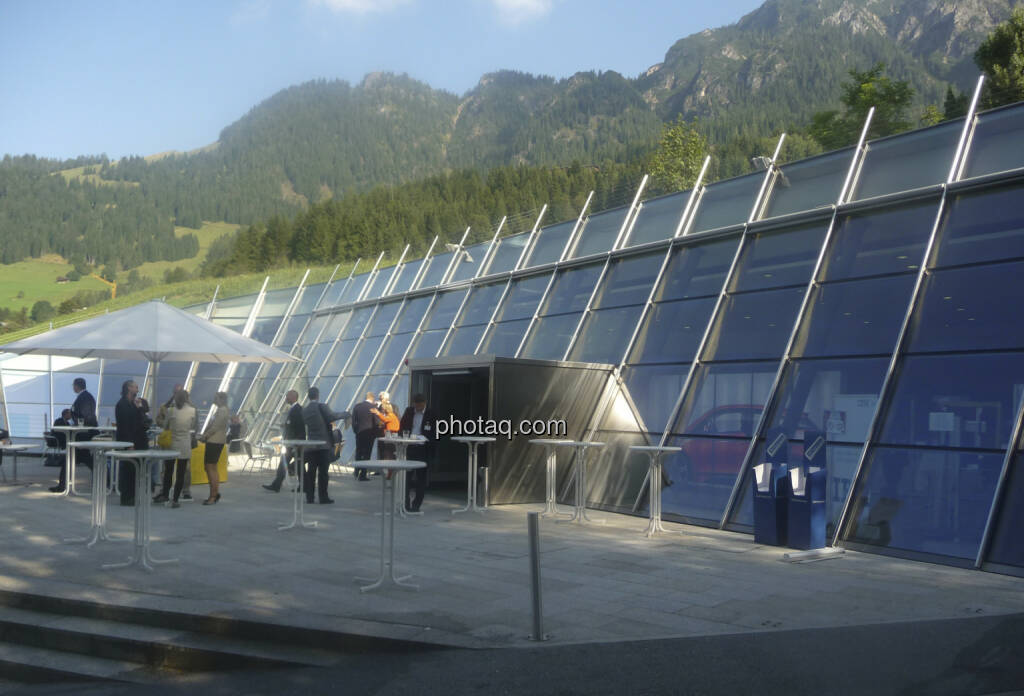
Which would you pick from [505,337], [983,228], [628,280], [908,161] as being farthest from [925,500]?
[505,337]

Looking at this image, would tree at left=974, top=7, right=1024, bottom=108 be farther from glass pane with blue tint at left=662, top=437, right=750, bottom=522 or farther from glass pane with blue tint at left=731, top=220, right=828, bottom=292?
glass pane with blue tint at left=662, top=437, right=750, bottom=522

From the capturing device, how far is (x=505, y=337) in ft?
53.9

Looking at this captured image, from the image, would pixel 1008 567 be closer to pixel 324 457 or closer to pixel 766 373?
pixel 766 373

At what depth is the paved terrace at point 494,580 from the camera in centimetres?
610

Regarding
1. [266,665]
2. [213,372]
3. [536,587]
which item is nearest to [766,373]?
[536,587]

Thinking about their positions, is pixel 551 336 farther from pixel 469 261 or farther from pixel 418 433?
pixel 469 261

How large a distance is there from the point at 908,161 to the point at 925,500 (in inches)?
218

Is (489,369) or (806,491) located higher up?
(489,369)

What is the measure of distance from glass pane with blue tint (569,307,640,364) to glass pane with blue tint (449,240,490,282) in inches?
233

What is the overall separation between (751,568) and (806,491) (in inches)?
57.5

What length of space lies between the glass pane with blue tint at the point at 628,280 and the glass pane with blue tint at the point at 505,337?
1.88 metres

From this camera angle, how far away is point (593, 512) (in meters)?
12.3

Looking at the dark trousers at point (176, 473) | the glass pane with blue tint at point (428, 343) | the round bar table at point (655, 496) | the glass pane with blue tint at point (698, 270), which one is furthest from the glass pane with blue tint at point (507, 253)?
the round bar table at point (655, 496)

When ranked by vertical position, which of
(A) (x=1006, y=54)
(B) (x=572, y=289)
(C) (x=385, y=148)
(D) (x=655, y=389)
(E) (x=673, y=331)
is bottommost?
(D) (x=655, y=389)
